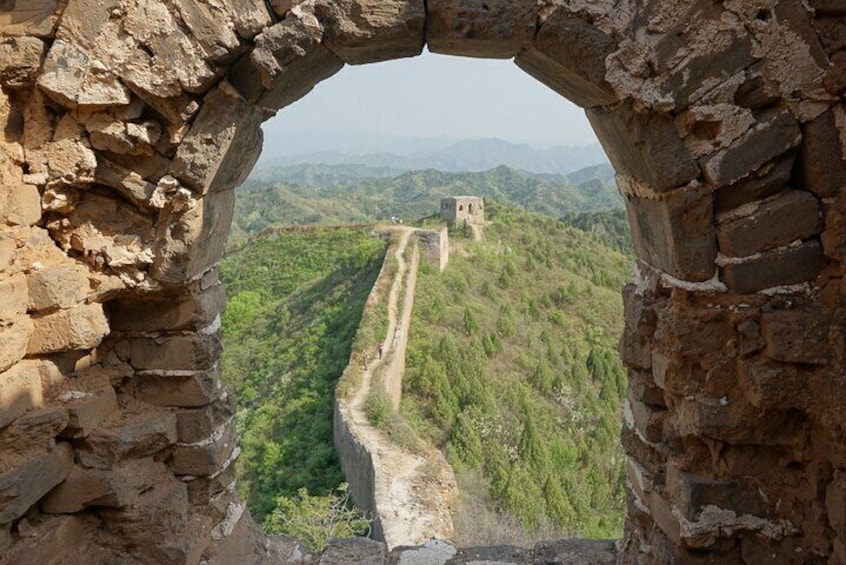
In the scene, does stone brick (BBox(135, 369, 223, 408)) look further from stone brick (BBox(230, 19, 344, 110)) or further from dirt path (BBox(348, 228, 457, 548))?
dirt path (BBox(348, 228, 457, 548))

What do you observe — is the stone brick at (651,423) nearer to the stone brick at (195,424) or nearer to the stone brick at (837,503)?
the stone brick at (837,503)

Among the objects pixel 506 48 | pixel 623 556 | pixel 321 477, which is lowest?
pixel 321 477

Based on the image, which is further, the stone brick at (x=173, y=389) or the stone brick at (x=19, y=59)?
the stone brick at (x=173, y=389)

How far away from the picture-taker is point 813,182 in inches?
94.3

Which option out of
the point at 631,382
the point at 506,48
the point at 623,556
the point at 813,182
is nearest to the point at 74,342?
the point at 506,48

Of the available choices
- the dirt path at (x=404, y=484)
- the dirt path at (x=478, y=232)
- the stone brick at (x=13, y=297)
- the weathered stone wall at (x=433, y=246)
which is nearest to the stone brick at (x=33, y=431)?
the stone brick at (x=13, y=297)

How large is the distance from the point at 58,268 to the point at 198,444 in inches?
38.9

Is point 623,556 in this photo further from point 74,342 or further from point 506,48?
point 74,342

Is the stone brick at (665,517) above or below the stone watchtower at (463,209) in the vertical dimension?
below

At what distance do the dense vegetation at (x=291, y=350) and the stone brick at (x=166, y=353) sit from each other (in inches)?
226

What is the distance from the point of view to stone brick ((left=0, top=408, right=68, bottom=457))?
8.23 ft

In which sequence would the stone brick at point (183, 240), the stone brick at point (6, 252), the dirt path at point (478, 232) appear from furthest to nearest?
the dirt path at point (478, 232), the stone brick at point (183, 240), the stone brick at point (6, 252)

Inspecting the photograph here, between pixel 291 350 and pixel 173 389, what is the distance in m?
13.5

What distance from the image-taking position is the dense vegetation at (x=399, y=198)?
63406 mm
